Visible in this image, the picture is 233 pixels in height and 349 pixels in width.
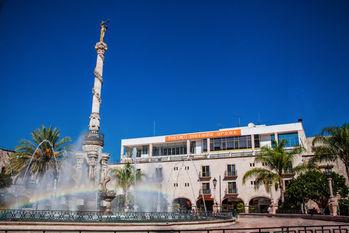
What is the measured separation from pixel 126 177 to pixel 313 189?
27.7 meters

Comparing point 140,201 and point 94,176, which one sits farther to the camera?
point 140,201

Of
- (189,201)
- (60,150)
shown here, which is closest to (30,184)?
(60,150)

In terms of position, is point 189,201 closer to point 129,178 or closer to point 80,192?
point 129,178

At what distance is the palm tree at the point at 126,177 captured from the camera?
4875 cm

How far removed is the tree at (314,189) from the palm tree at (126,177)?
2390cm

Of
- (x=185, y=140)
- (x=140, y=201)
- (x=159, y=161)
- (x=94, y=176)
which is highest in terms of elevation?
(x=185, y=140)

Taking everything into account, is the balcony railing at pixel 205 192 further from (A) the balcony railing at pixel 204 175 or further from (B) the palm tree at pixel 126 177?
(B) the palm tree at pixel 126 177

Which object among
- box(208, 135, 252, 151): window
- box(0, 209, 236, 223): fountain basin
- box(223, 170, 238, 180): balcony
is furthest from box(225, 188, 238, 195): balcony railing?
box(0, 209, 236, 223): fountain basin

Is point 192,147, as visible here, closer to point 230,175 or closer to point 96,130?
point 230,175

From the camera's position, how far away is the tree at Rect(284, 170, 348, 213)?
32.9 metres

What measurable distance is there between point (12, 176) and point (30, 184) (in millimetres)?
6221

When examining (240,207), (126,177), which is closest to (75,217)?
(240,207)

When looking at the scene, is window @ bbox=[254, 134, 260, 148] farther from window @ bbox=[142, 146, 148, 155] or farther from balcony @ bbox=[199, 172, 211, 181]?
window @ bbox=[142, 146, 148, 155]

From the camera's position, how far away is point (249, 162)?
45.5m
